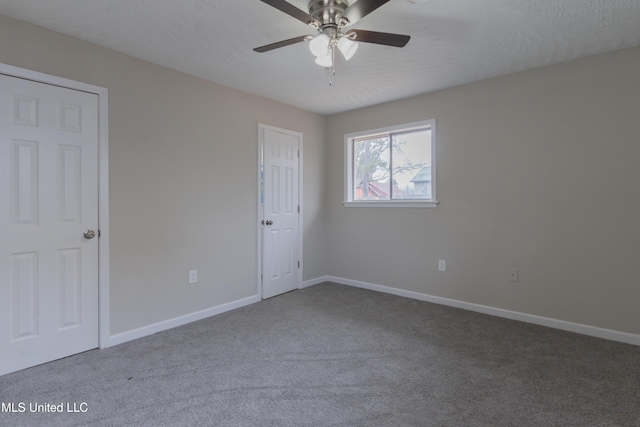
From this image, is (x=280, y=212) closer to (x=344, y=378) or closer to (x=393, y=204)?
(x=393, y=204)

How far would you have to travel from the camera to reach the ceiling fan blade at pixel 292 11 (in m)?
1.61

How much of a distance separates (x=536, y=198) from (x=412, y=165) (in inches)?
53.2

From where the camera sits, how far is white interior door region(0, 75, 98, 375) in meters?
2.17

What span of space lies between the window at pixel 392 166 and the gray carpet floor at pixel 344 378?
1.54 metres

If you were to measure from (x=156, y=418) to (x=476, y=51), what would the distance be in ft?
11.1

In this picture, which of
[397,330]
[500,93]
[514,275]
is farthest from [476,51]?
[397,330]

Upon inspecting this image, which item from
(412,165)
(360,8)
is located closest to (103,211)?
(360,8)

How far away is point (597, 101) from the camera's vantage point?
8.97 ft

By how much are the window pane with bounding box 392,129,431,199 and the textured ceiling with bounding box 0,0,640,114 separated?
736mm

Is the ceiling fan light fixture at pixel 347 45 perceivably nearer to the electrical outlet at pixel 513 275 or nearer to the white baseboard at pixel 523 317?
the electrical outlet at pixel 513 275

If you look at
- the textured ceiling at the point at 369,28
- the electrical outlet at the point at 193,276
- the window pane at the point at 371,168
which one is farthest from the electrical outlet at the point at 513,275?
the electrical outlet at the point at 193,276

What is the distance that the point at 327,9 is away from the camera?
193 cm

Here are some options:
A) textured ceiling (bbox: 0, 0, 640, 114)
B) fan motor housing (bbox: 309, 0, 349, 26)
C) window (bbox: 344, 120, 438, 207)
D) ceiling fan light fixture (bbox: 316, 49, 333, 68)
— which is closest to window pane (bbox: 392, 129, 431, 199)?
window (bbox: 344, 120, 438, 207)

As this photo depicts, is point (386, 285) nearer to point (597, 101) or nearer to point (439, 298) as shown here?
point (439, 298)
